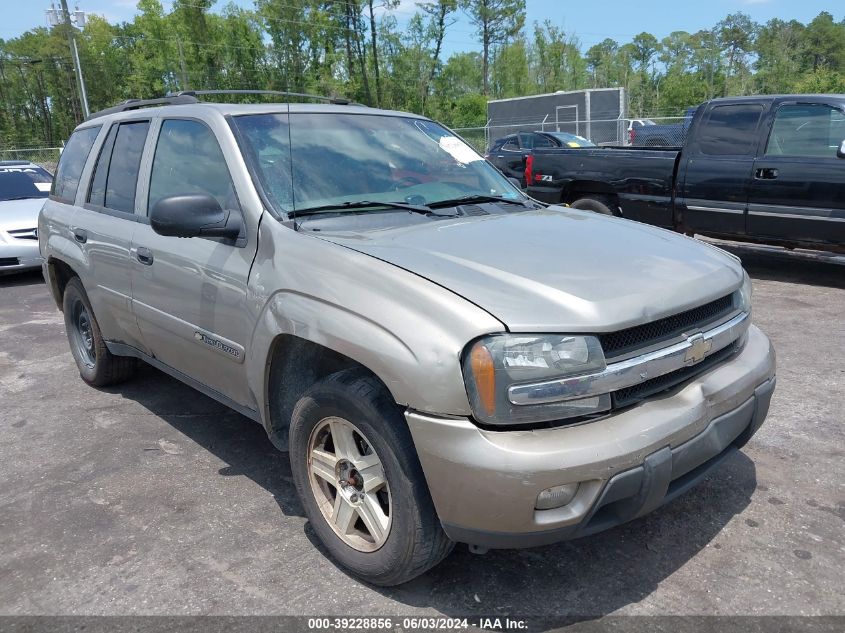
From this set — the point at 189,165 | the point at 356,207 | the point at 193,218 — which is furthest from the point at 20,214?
the point at 356,207

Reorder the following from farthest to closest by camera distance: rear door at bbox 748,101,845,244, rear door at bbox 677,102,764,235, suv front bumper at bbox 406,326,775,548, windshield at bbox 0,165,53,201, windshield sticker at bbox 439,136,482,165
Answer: windshield at bbox 0,165,53,201
rear door at bbox 677,102,764,235
rear door at bbox 748,101,845,244
windshield sticker at bbox 439,136,482,165
suv front bumper at bbox 406,326,775,548

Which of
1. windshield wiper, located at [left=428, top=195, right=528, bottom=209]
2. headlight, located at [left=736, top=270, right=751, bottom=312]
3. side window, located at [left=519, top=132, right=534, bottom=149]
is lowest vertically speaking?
headlight, located at [left=736, top=270, right=751, bottom=312]

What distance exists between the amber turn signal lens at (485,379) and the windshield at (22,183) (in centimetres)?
997

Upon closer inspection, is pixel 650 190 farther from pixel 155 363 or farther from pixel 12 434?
pixel 12 434

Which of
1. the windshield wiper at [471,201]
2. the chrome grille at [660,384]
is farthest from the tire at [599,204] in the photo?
the chrome grille at [660,384]

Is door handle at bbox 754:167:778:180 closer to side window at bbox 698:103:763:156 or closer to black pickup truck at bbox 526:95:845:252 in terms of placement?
black pickup truck at bbox 526:95:845:252

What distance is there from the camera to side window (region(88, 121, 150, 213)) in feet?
13.1

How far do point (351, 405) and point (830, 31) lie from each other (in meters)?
94.5

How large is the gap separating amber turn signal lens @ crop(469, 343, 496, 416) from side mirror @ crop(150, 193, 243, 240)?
1396 millimetres

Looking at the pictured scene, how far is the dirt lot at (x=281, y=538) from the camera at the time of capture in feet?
8.65

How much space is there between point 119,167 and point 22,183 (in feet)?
25.1

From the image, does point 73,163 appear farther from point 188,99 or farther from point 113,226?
point 188,99

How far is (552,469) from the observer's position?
2.15 meters

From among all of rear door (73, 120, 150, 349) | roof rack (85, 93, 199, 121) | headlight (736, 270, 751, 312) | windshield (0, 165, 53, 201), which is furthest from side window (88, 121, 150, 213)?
windshield (0, 165, 53, 201)
